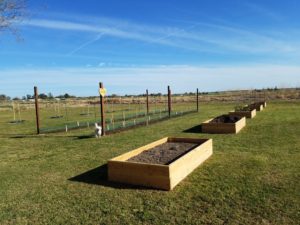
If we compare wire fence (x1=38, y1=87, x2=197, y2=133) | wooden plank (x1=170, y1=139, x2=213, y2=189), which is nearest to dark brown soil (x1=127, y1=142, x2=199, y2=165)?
wooden plank (x1=170, y1=139, x2=213, y2=189)

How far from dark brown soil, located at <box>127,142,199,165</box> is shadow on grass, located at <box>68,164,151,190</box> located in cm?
63

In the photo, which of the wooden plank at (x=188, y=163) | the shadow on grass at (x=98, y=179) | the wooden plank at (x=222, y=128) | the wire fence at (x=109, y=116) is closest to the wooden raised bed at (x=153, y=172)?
the wooden plank at (x=188, y=163)

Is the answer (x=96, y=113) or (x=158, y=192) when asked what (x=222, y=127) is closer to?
(x=158, y=192)

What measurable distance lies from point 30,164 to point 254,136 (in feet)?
21.9

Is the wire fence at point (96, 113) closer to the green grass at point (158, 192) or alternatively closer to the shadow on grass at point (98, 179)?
the green grass at point (158, 192)

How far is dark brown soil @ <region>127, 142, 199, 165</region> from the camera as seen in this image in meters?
5.32

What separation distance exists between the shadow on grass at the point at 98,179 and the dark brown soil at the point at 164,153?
630 millimetres

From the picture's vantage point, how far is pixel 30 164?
6.35 meters

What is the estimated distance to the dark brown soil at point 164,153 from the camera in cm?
532

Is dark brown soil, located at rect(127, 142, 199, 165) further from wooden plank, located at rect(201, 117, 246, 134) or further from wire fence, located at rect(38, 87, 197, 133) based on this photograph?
wire fence, located at rect(38, 87, 197, 133)

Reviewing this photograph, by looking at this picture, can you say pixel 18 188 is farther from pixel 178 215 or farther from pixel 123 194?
pixel 178 215

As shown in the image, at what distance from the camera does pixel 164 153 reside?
19.3ft

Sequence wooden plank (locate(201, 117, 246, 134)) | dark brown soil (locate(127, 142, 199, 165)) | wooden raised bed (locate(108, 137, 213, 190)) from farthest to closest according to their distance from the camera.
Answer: wooden plank (locate(201, 117, 246, 134)) → dark brown soil (locate(127, 142, 199, 165)) → wooden raised bed (locate(108, 137, 213, 190))

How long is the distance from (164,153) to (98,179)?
5.17 feet
